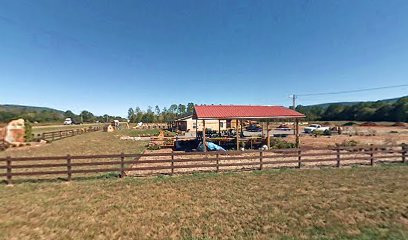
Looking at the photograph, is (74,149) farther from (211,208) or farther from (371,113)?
(371,113)

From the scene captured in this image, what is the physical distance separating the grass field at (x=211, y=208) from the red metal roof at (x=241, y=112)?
832cm

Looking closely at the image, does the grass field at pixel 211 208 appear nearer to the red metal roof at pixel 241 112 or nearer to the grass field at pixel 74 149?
the red metal roof at pixel 241 112

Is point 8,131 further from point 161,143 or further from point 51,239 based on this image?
point 51,239

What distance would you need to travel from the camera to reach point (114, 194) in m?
7.47

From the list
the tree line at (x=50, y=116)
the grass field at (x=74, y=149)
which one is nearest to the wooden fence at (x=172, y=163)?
the grass field at (x=74, y=149)

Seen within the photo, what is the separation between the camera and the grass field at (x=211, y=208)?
4.95 m

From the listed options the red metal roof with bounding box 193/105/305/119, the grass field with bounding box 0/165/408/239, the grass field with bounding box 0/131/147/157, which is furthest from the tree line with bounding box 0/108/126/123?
the grass field with bounding box 0/165/408/239

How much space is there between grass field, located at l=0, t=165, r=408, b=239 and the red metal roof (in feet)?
27.3

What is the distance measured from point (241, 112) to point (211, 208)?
43.1 ft

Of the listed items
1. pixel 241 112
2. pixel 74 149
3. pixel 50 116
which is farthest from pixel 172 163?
pixel 50 116

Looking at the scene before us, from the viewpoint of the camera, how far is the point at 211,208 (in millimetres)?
6195

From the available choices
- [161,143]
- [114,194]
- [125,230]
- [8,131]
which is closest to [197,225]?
[125,230]

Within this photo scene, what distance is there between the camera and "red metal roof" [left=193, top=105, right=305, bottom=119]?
1725 cm

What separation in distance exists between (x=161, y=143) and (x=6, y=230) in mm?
17443
